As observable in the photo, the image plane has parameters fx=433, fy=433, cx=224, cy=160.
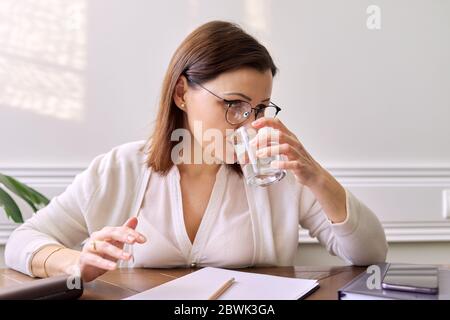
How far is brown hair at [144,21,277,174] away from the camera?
41.0 inches

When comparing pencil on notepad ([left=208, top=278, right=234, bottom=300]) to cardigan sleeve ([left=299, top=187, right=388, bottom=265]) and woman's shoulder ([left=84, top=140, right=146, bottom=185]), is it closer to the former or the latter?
cardigan sleeve ([left=299, top=187, right=388, bottom=265])

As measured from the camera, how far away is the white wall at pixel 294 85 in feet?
4.92

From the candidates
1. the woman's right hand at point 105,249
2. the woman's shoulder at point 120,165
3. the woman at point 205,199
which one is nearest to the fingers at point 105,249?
the woman's right hand at point 105,249

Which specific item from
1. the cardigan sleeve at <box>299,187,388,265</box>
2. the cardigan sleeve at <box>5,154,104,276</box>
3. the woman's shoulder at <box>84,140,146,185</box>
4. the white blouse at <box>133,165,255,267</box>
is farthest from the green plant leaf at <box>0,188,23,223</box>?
the cardigan sleeve at <box>299,187,388,265</box>

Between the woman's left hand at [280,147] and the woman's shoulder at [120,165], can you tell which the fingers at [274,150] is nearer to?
the woman's left hand at [280,147]

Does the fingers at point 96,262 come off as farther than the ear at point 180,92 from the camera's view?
No

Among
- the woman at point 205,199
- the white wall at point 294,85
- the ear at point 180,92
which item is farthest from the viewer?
the white wall at point 294,85

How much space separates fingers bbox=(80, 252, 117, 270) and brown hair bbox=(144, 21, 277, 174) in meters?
0.41

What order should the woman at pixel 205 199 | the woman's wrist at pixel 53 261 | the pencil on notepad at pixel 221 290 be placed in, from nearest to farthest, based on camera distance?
the pencil on notepad at pixel 221 290, the woman's wrist at pixel 53 261, the woman at pixel 205 199

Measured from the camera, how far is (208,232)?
108 centimetres

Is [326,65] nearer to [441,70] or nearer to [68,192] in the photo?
[441,70]

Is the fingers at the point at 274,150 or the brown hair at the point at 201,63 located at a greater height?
the brown hair at the point at 201,63
